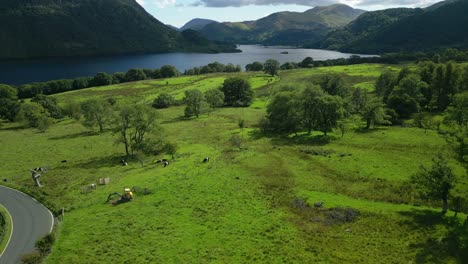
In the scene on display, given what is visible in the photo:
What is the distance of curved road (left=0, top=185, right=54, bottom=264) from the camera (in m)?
33.6

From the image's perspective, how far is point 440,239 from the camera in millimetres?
33312

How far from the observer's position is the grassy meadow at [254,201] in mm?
33219

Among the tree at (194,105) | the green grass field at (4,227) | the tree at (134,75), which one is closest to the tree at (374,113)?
the tree at (194,105)

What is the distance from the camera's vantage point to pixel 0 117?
392 ft

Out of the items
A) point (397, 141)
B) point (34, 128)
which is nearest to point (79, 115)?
point (34, 128)

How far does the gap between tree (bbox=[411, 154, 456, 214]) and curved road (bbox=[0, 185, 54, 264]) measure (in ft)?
148

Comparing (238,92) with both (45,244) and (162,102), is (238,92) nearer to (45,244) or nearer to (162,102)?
(162,102)

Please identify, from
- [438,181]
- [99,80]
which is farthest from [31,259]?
[99,80]

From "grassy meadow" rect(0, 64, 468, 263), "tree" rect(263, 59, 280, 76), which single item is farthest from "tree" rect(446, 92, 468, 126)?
"tree" rect(263, 59, 280, 76)

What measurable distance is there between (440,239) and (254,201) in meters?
21.8

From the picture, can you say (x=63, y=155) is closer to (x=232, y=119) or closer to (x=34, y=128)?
(x=34, y=128)

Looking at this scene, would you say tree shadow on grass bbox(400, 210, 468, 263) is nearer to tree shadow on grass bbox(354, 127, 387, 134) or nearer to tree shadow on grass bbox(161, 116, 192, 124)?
tree shadow on grass bbox(354, 127, 387, 134)

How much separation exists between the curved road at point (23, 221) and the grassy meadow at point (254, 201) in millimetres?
2182

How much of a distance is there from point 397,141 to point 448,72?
4567 centimetres
